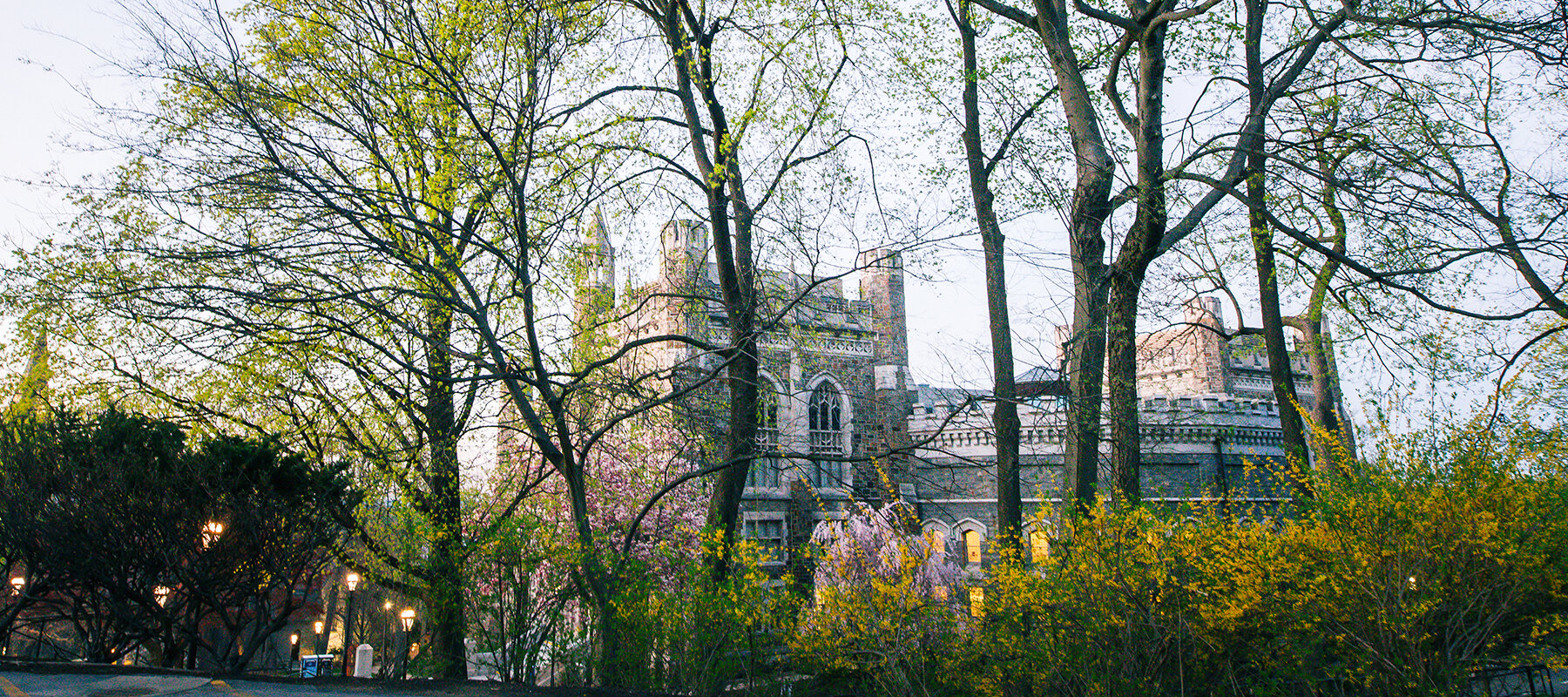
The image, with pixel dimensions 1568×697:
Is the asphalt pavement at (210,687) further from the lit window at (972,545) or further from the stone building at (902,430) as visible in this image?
the lit window at (972,545)

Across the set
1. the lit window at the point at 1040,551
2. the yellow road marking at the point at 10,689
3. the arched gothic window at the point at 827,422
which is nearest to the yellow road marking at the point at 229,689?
the yellow road marking at the point at 10,689

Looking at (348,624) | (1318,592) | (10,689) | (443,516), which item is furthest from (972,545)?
(10,689)

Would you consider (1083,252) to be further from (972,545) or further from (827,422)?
(827,422)

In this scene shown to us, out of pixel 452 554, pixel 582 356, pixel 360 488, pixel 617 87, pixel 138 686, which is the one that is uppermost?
pixel 617 87

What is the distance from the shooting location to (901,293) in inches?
927

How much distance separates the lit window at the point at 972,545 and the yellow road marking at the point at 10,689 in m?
18.3

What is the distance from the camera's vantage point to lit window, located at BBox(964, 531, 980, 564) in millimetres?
20938

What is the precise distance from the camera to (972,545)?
21.1m

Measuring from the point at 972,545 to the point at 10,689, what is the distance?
735 inches

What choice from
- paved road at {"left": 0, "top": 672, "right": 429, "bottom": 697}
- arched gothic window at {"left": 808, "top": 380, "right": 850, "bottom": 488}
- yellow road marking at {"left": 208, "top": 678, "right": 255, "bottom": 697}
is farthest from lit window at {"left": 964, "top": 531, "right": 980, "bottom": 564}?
yellow road marking at {"left": 208, "top": 678, "right": 255, "bottom": 697}

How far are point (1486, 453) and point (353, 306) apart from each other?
8.31 m

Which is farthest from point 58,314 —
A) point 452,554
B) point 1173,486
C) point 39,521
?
point 1173,486

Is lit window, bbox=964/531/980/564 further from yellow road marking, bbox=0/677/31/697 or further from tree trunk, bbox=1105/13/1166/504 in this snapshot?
yellow road marking, bbox=0/677/31/697

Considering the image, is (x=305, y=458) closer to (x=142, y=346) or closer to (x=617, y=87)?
(x=142, y=346)
